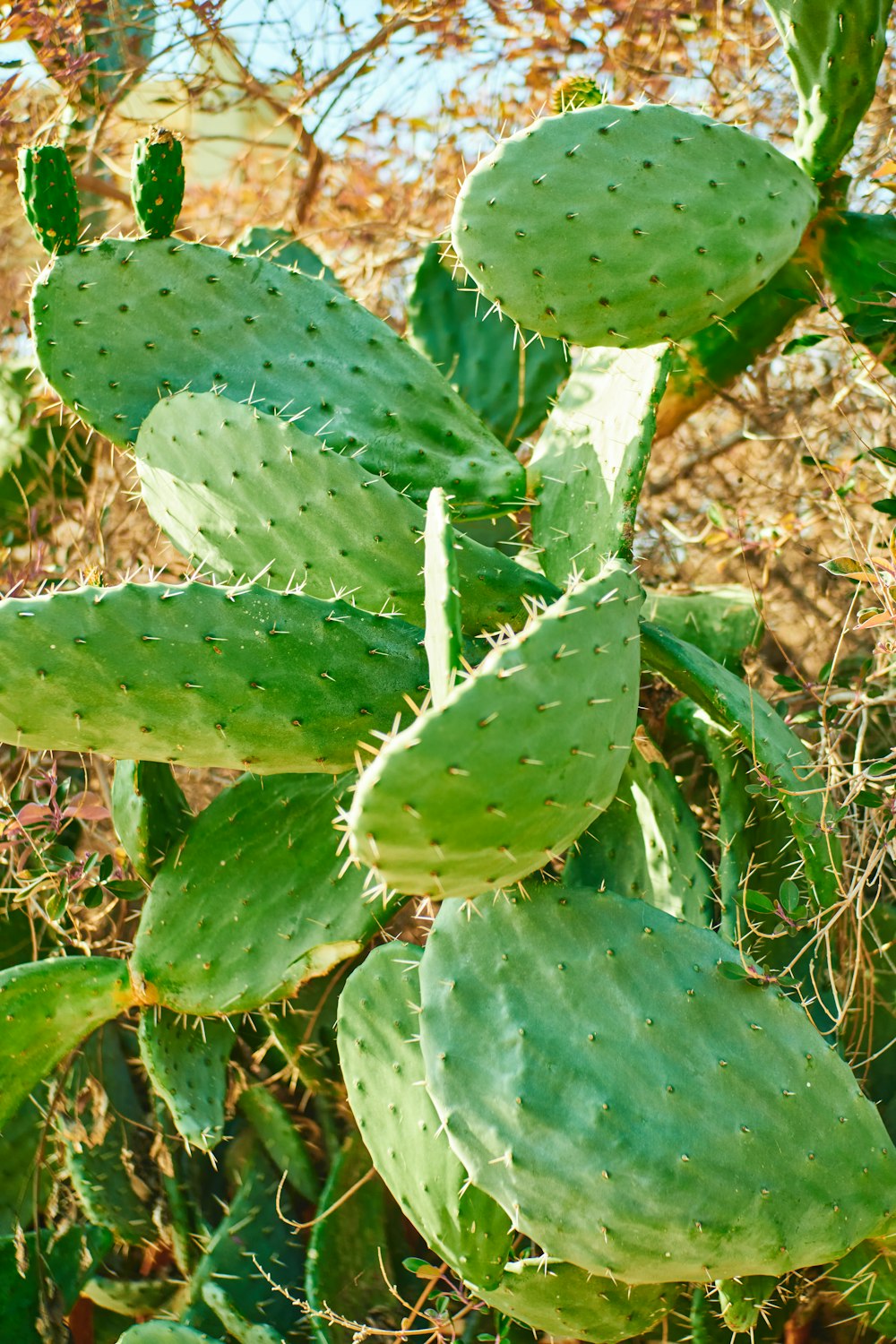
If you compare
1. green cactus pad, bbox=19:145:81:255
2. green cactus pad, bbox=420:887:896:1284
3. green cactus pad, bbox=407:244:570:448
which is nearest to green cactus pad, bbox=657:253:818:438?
green cactus pad, bbox=407:244:570:448

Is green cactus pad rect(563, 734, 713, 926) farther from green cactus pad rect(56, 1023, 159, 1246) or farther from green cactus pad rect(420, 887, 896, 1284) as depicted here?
green cactus pad rect(56, 1023, 159, 1246)

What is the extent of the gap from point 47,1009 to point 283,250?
A: 116 cm

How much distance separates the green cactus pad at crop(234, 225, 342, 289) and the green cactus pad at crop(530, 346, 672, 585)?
1.44ft

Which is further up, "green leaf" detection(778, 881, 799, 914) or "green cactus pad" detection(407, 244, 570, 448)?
"green cactus pad" detection(407, 244, 570, 448)

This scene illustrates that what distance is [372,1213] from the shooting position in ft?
4.58

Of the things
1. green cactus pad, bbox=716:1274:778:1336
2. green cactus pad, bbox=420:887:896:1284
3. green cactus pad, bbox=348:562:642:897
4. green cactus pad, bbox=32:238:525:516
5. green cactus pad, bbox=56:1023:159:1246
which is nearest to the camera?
green cactus pad, bbox=348:562:642:897

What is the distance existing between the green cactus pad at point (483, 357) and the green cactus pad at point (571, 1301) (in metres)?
1.16

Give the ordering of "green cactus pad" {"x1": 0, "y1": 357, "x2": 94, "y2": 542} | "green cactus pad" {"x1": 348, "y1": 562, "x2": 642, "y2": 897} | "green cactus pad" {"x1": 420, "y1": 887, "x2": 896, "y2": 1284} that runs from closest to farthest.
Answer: "green cactus pad" {"x1": 348, "y1": 562, "x2": 642, "y2": 897} → "green cactus pad" {"x1": 420, "y1": 887, "x2": 896, "y2": 1284} → "green cactus pad" {"x1": 0, "y1": 357, "x2": 94, "y2": 542}

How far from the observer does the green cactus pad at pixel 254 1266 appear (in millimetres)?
1354

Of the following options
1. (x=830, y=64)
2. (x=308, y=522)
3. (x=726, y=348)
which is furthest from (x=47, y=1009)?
(x=830, y=64)

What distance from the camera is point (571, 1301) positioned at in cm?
112

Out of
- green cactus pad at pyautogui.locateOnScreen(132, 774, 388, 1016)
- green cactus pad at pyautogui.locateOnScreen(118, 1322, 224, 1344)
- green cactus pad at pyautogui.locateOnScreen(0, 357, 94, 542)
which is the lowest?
green cactus pad at pyautogui.locateOnScreen(118, 1322, 224, 1344)

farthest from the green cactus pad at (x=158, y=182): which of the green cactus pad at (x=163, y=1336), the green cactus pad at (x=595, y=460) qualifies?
the green cactus pad at (x=163, y=1336)

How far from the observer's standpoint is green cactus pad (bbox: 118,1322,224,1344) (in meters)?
1.24
